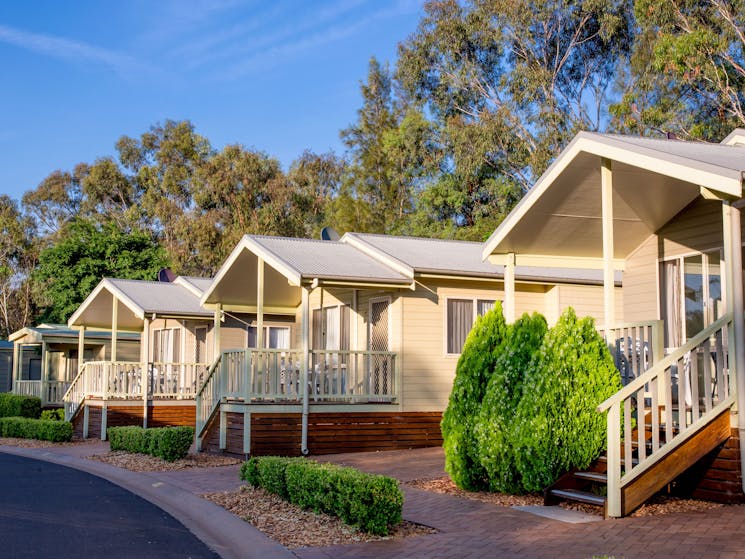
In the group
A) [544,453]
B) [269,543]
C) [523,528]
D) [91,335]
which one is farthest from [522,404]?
[91,335]

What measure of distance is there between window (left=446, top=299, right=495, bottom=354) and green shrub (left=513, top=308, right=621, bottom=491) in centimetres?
837

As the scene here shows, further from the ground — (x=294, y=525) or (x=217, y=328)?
(x=217, y=328)

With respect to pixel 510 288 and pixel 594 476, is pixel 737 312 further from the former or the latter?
pixel 510 288

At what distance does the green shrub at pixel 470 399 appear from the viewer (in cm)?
1174

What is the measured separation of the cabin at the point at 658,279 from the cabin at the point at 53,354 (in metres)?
19.7

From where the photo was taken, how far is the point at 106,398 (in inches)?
956

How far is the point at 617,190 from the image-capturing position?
12.5m

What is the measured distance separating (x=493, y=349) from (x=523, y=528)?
337cm

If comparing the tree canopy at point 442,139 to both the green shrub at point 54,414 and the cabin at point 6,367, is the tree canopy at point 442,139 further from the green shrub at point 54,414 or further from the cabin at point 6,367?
the green shrub at point 54,414

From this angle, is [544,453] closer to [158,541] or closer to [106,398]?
[158,541]

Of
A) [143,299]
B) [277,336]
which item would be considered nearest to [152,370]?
[143,299]

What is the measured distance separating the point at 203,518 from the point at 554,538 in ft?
15.1

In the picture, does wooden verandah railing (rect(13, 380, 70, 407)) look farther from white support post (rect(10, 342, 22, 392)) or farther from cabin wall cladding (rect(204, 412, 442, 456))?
cabin wall cladding (rect(204, 412, 442, 456))

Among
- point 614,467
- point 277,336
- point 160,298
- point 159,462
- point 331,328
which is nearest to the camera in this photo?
point 614,467
